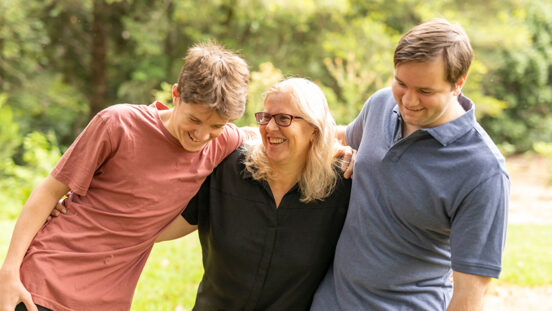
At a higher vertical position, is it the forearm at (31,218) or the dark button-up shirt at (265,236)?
the forearm at (31,218)

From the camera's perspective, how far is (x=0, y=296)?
1976 mm

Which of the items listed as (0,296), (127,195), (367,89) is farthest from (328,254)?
(367,89)

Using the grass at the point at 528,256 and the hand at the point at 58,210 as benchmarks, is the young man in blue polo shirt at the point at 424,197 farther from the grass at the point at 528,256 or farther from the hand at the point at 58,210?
the grass at the point at 528,256

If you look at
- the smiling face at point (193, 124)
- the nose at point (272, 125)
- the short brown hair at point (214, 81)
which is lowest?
the nose at point (272, 125)

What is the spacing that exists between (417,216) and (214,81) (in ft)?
3.16

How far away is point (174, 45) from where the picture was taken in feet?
36.5

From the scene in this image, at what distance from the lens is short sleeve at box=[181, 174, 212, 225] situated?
247 cm

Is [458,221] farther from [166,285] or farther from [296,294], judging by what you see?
[166,285]

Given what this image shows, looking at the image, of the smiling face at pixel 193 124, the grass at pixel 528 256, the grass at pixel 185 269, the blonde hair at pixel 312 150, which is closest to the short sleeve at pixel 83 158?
the smiling face at pixel 193 124

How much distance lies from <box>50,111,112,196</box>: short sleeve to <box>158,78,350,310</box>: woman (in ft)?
1.83

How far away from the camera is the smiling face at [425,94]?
74.9 inches

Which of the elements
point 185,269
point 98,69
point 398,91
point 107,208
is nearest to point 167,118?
point 107,208

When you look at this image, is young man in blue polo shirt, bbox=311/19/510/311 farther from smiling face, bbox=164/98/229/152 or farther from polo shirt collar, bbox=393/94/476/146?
smiling face, bbox=164/98/229/152

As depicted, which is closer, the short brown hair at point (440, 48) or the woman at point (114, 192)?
the short brown hair at point (440, 48)
